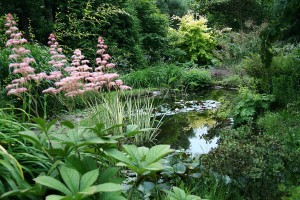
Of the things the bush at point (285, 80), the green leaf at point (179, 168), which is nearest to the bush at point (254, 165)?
the green leaf at point (179, 168)

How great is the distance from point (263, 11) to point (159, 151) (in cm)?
1639

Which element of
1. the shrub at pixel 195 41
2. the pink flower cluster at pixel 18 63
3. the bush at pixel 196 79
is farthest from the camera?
the shrub at pixel 195 41

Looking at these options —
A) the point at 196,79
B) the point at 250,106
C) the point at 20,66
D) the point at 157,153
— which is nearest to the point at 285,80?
the point at 250,106

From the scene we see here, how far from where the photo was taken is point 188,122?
5746mm

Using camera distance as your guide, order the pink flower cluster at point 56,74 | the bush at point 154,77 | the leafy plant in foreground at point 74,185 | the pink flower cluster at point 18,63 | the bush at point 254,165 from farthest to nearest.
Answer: the bush at point 154,77 → the pink flower cluster at point 56,74 → the pink flower cluster at point 18,63 → the bush at point 254,165 → the leafy plant in foreground at point 74,185

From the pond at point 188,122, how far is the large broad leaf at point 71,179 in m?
2.64

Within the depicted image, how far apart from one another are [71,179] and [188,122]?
193 inches

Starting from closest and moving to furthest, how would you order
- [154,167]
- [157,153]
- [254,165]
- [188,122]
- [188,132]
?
1. [154,167]
2. [157,153]
3. [254,165]
4. [188,132]
5. [188,122]

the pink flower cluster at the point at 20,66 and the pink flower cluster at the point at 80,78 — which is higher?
the pink flower cluster at the point at 20,66

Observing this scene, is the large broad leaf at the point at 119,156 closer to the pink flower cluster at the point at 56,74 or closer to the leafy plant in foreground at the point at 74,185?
the leafy plant in foreground at the point at 74,185

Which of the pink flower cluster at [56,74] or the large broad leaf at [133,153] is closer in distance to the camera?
the large broad leaf at [133,153]

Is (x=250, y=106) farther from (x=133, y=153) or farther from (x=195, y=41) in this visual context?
(x=195, y=41)

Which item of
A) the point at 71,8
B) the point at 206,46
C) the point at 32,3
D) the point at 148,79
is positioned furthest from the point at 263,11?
the point at 32,3

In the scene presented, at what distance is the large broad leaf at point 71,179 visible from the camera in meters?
0.92
